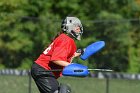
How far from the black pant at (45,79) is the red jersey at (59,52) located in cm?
7

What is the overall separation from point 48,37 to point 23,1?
4.95 metres

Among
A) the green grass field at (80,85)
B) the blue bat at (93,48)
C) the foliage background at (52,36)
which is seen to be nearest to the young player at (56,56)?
the blue bat at (93,48)

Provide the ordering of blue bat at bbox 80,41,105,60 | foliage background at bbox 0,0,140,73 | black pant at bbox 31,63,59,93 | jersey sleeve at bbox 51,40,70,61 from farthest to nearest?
foliage background at bbox 0,0,140,73 → blue bat at bbox 80,41,105,60 → black pant at bbox 31,63,59,93 → jersey sleeve at bbox 51,40,70,61

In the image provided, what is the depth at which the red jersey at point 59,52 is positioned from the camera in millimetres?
7441

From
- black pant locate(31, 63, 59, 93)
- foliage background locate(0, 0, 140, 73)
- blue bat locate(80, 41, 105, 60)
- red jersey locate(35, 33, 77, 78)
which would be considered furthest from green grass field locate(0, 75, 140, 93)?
red jersey locate(35, 33, 77, 78)

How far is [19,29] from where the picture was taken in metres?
17.8

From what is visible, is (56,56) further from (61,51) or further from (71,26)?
(71,26)

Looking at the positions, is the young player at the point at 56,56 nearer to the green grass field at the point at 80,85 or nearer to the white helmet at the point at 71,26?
the white helmet at the point at 71,26

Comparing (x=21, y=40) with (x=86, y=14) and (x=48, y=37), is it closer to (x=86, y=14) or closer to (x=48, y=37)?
(x=48, y=37)

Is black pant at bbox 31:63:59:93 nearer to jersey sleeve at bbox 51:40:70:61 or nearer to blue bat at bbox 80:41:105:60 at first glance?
jersey sleeve at bbox 51:40:70:61

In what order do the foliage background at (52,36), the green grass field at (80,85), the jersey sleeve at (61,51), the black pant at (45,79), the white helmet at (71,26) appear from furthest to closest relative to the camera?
the foliage background at (52,36) → the green grass field at (80,85) → the white helmet at (71,26) → the black pant at (45,79) → the jersey sleeve at (61,51)

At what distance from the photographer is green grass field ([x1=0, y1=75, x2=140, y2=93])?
12.8m

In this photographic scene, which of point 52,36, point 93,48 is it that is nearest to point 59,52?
point 93,48

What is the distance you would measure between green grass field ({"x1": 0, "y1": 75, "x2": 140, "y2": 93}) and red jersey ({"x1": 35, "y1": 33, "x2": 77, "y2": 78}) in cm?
459
